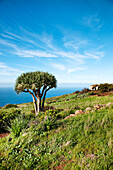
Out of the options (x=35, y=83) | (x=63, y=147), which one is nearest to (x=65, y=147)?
(x=63, y=147)

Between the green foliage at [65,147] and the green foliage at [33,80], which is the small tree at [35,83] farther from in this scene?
the green foliage at [65,147]

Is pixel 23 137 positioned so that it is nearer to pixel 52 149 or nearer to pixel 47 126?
pixel 47 126

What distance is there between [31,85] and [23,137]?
6.54m

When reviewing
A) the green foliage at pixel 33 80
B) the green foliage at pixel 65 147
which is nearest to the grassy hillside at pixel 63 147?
the green foliage at pixel 65 147

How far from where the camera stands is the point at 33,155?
11.7ft

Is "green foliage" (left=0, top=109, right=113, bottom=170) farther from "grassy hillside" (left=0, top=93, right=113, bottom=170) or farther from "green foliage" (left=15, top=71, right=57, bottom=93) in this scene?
"green foliage" (left=15, top=71, right=57, bottom=93)

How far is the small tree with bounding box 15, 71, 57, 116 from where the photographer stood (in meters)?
10.6

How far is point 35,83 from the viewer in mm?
10547

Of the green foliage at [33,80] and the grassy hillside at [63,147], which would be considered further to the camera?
the green foliage at [33,80]

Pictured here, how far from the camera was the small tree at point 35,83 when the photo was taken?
10.6 metres

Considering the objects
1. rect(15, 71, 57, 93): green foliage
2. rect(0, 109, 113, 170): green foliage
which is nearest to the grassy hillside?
rect(0, 109, 113, 170): green foliage

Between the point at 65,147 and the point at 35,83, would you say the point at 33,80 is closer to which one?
the point at 35,83

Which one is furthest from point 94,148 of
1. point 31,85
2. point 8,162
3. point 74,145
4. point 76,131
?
point 31,85

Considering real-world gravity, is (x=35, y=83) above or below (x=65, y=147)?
above
